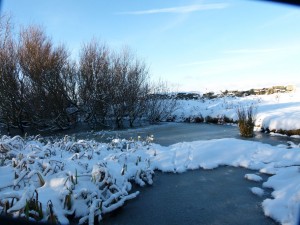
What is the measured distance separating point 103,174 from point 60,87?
13221 millimetres

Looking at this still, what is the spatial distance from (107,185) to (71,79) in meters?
13.7

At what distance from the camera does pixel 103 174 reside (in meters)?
4.33

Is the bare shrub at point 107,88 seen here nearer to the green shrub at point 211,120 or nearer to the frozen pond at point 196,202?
the green shrub at point 211,120

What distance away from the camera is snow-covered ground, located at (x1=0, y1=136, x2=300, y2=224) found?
11.1 ft

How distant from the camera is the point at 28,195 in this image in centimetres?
329

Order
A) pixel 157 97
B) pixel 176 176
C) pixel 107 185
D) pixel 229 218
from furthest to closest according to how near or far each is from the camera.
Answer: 1. pixel 157 97
2. pixel 176 176
3. pixel 107 185
4. pixel 229 218

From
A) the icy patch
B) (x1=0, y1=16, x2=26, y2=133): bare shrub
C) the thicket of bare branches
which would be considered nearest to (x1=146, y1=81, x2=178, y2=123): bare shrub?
the thicket of bare branches

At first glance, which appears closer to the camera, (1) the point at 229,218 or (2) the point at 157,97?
(1) the point at 229,218

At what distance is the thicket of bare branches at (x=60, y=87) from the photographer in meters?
15.9

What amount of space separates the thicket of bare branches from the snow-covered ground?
394 inches

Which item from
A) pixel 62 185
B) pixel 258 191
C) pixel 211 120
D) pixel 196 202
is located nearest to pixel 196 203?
pixel 196 202

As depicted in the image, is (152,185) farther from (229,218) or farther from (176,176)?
(229,218)

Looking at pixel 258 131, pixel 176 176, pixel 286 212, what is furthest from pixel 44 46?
pixel 286 212

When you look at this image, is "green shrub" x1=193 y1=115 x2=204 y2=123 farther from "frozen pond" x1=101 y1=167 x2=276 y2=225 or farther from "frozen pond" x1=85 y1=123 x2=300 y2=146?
"frozen pond" x1=101 y1=167 x2=276 y2=225
